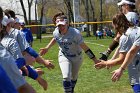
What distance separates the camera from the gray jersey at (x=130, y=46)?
5668 mm

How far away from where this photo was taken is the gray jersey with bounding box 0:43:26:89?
115 inches

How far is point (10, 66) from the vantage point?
9.89 ft

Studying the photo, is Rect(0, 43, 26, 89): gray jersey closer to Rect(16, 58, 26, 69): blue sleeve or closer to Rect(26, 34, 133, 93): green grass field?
Rect(16, 58, 26, 69): blue sleeve

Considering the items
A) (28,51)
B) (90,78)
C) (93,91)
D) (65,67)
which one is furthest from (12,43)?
(90,78)

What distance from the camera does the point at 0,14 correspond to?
9.97 feet

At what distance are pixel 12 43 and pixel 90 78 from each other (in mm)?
7090

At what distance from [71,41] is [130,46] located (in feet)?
8.58

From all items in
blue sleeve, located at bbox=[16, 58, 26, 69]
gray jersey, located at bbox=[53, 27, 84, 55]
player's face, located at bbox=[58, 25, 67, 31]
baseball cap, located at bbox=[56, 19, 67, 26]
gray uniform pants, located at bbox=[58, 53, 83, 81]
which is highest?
baseball cap, located at bbox=[56, 19, 67, 26]

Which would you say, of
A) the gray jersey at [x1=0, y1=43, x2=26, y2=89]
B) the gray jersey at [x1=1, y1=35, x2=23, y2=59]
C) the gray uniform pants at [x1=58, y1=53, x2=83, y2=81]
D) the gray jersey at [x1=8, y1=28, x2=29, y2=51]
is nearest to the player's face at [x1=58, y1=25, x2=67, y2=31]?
the gray uniform pants at [x1=58, y1=53, x2=83, y2=81]

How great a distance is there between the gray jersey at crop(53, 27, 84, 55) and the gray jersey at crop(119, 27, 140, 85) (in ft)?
8.14

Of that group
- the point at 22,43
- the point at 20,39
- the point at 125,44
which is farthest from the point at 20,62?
the point at 125,44

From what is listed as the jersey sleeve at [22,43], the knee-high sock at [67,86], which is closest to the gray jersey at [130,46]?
the jersey sleeve at [22,43]

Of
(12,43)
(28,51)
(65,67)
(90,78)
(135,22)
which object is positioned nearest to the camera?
(12,43)

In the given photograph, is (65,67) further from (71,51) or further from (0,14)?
(0,14)
